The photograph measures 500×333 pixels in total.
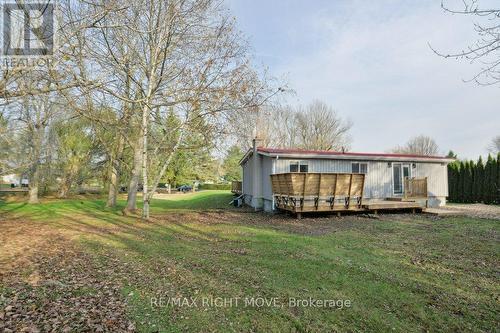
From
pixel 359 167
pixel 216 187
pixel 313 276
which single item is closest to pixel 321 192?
pixel 359 167

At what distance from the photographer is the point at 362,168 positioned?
17.5m

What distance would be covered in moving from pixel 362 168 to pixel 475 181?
1094 centimetres

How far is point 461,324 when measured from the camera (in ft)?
11.8

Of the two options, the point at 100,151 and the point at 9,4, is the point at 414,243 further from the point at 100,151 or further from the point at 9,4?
the point at 100,151

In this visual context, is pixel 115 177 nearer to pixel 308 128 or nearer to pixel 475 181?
pixel 475 181

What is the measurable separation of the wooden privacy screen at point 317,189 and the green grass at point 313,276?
3610mm

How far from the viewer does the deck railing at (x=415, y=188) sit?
16.1m

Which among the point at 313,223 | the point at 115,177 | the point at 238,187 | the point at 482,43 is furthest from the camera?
the point at 238,187

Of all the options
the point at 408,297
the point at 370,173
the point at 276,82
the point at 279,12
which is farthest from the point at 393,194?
the point at 408,297

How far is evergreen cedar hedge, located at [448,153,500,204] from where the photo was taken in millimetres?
21125

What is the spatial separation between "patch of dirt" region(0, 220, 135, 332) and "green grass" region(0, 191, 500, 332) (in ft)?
0.97

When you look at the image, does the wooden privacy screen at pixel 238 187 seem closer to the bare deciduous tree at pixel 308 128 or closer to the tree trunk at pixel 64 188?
the bare deciduous tree at pixel 308 128

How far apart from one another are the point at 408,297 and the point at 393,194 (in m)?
15.1

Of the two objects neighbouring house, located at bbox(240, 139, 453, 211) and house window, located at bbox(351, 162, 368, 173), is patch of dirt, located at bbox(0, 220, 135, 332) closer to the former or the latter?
neighbouring house, located at bbox(240, 139, 453, 211)
